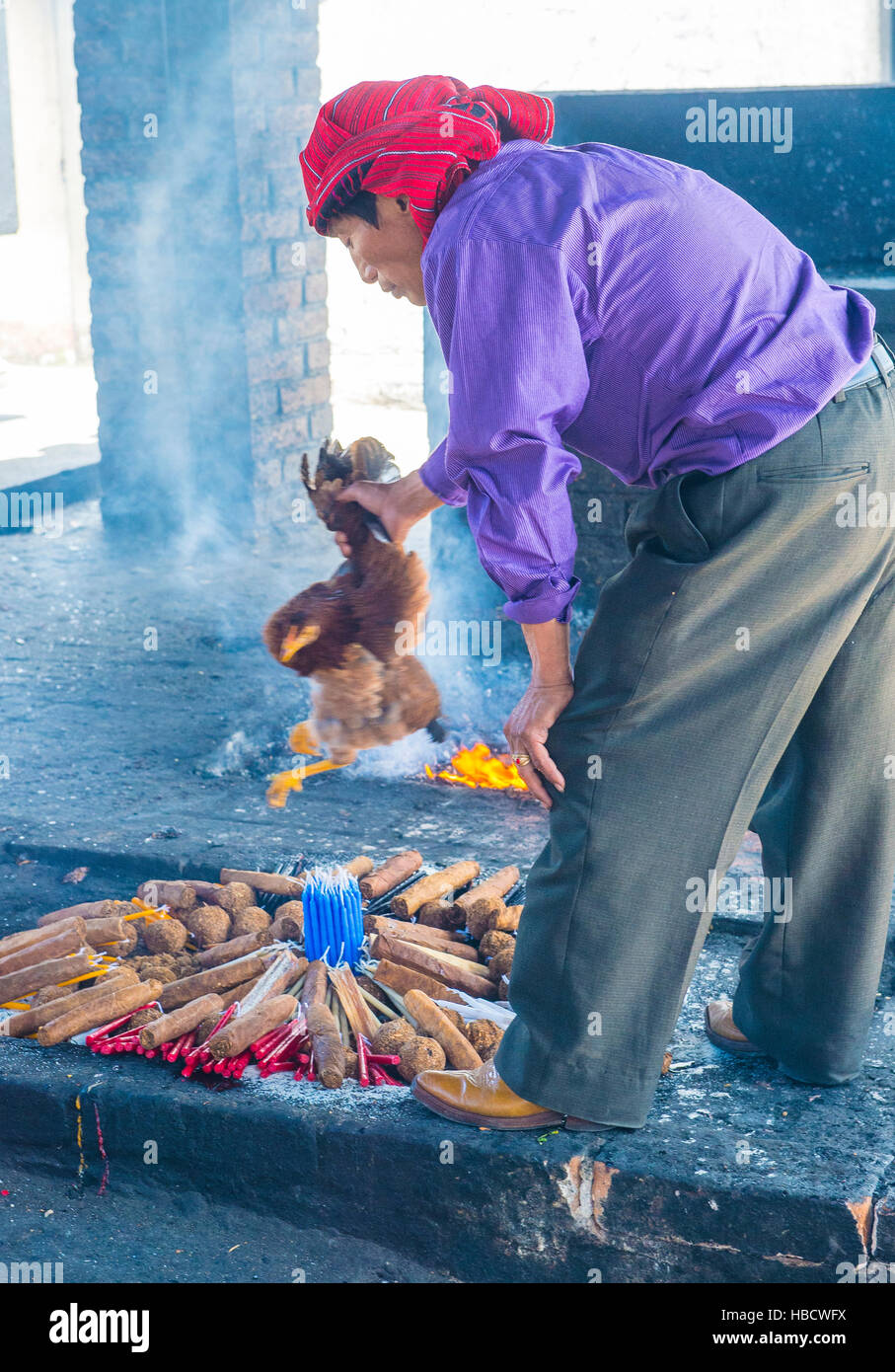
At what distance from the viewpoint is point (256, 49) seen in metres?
7.57

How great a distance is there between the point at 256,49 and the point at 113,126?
0.94 metres

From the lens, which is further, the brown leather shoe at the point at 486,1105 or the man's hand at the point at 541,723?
the brown leather shoe at the point at 486,1105

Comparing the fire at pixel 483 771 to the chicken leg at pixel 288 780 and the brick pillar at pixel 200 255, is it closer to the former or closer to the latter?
the chicken leg at pixel 288 780

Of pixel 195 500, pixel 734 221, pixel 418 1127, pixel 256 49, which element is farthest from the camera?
pixel 195 500

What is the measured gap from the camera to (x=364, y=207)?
2.45 meters

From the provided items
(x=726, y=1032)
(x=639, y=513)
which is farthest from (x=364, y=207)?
(x=726, y=1032)

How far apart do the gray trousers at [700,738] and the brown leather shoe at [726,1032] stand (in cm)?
45

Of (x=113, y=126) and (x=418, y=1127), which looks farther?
(x=113, y=126)

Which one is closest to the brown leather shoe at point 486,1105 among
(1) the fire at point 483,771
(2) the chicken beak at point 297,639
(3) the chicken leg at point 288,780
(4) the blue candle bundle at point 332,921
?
(4) the blue candle bundle at point 332,921

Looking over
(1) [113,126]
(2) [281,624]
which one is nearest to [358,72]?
(1) [113,126]

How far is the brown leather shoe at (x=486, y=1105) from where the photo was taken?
2.68 meters

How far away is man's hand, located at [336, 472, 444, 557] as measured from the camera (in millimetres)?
3104

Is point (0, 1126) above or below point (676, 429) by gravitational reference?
below
